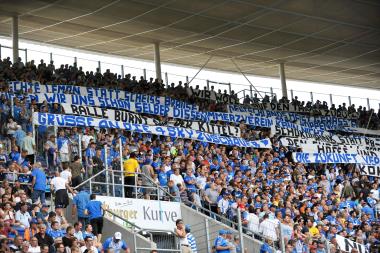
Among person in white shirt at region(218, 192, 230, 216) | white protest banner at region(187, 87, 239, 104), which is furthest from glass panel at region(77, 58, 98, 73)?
person in white shirt at region(218, 192, 230, 216)

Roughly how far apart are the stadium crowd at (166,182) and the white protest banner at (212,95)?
985 mm

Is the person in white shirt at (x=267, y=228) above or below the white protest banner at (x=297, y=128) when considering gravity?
below

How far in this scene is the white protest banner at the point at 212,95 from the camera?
35872 mm

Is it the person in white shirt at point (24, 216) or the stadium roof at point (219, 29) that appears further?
the stadium roof at point (219, 29)

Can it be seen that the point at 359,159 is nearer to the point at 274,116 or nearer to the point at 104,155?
the point at 274,116

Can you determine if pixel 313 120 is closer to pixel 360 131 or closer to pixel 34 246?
pixel 360 131

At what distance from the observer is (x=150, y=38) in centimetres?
3688

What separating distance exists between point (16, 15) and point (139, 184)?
1240 centimetres

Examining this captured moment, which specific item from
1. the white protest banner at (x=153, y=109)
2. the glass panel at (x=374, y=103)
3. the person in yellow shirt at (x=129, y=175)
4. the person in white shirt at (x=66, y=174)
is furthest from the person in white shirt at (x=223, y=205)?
the glass panel at (x=374, y=103)

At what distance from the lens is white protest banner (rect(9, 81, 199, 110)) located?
28000mm

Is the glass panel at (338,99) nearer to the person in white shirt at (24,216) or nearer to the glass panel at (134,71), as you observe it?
the glass panel at (134,71)

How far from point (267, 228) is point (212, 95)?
13221 millimetres

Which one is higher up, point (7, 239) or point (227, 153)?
point (227, 153)

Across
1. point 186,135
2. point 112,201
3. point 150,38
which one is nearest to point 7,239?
point 112,201
